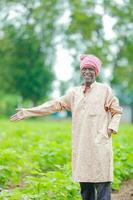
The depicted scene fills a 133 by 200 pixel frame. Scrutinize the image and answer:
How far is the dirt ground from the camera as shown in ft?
27.8

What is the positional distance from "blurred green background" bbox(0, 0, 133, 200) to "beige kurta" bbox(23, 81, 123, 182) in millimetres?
816

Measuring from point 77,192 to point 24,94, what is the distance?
45.3m

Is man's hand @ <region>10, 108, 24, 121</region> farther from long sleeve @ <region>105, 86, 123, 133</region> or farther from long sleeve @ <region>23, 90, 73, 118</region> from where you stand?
long sleeve @ <region>105, 86, 123, 133</region>

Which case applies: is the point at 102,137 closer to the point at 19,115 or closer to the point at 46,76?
the point at 19,115

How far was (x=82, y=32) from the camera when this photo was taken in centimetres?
3938

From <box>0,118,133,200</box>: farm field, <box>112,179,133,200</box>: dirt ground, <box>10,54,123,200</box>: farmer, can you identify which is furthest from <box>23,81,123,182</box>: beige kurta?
<box>112,179,133,200</box>: dirt ground

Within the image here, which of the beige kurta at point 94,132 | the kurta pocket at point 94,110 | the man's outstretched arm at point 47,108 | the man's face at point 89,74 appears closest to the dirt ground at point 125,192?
the beige kurta at point 94,132

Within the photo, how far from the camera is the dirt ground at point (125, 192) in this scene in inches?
334

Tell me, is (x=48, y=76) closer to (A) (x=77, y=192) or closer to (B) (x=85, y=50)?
(B) (x=85, y=50)

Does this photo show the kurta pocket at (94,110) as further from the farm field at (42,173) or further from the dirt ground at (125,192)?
the dirt ground at (125,192)

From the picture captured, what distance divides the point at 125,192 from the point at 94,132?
267 centimetres

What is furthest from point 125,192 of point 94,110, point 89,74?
point 89,74

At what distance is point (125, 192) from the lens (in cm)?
889

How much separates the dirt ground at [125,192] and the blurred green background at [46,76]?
0.40 feet
